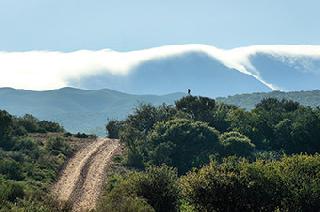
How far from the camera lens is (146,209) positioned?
38969 millimetres

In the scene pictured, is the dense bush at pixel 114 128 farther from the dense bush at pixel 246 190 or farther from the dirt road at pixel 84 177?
the dense bush at pixel 246 190

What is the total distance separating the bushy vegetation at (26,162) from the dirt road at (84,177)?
5.35ft

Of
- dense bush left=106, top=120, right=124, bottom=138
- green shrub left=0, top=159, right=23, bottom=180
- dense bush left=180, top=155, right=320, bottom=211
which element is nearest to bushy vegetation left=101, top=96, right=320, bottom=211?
dense bush left=180, top=155, right=320, bottom=211

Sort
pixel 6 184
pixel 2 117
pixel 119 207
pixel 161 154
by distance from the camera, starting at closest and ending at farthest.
→ pixel 119 207 < pixel 6 184 < pixel 161 154 < pixel 2 117

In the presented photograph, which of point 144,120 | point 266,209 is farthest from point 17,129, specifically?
point 266,209

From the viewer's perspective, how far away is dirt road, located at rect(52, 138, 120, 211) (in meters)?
55.8

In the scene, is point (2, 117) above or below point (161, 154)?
above

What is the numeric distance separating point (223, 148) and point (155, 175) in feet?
136

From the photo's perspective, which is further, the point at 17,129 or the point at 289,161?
the point at 17,129

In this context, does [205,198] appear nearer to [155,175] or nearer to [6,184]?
[155,175]

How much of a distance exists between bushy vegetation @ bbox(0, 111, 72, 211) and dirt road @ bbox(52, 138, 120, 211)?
1.63 meters

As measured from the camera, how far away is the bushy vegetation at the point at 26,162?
4931cm

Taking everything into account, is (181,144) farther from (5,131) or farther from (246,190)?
(246,190)

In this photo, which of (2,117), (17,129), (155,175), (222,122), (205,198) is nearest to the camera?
(205,198)
